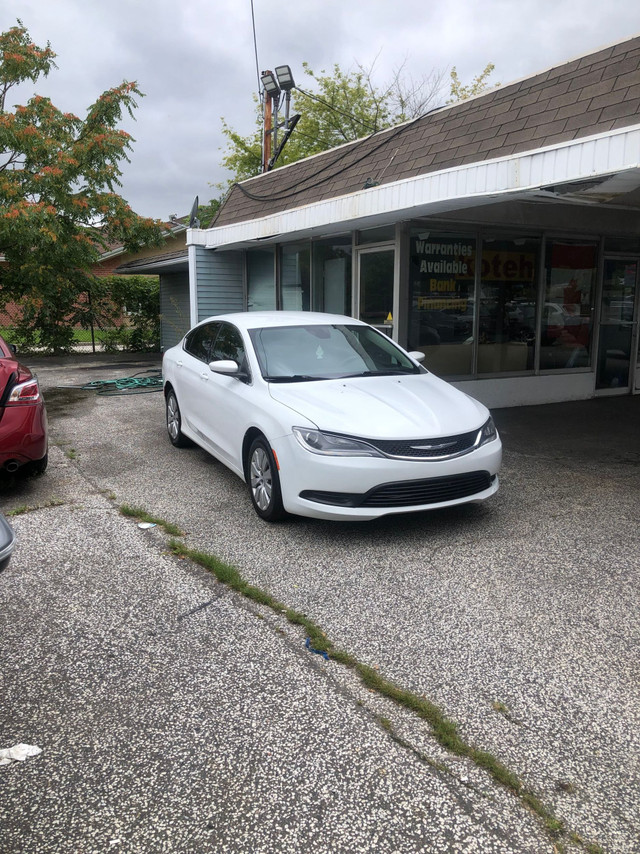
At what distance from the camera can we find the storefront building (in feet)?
22.4

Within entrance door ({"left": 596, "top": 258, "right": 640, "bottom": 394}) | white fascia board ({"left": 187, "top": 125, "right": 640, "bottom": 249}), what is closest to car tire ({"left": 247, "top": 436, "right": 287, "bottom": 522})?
white fascia board ({"left": 187, "top": 125, "right": 640, "bottom": 249})

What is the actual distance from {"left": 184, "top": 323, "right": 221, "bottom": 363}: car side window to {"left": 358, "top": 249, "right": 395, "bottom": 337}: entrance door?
3.26 meters

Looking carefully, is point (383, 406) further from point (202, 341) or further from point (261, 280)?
point (261, 280)

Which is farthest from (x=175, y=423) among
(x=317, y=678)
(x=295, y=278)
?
(x=295, y=278)

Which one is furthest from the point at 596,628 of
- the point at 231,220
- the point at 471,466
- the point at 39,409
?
the point at 231,220

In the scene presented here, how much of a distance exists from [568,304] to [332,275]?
3675 millimetres

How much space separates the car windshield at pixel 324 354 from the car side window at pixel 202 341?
2.77 ft

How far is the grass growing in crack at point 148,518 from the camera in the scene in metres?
5.20

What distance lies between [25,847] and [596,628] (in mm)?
2839

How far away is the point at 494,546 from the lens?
16.1 feet

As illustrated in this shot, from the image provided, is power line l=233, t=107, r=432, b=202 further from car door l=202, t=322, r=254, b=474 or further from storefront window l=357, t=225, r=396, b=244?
car door l=202, t=322, r=254, b=474

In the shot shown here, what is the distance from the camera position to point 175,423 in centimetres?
779

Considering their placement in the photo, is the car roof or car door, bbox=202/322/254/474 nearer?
car door, bbox=202/322/254/474

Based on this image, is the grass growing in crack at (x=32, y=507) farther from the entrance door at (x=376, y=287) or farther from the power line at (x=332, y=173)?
the power line at (x=332, y=173)
